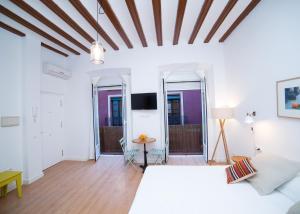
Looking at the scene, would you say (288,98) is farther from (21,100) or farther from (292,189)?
(21,100)

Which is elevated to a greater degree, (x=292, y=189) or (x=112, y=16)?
(x=112, y=16)

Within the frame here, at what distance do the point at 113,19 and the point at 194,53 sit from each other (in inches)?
87.2

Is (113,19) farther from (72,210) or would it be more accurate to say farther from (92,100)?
(72,210)

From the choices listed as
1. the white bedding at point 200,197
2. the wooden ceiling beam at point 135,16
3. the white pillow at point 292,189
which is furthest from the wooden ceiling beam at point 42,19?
the white pillow at point 292,189

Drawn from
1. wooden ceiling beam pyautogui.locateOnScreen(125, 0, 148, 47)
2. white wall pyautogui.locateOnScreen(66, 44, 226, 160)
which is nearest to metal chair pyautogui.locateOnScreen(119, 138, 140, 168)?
white wall pyautogui.locateOnScreen(66, 44, 226, 160)

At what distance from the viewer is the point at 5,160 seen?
279cm

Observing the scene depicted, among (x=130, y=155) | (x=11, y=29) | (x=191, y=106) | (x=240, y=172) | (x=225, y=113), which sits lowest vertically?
(x=130, y=155)

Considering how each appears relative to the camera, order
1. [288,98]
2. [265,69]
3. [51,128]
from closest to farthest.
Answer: [288,98] → [265,69] → [51,128]

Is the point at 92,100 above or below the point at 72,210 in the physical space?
above

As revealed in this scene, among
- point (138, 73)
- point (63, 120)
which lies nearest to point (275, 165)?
point (138, 73)

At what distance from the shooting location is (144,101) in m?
3.94

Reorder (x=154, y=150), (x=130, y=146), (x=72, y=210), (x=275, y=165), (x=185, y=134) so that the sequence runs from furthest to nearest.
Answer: (x=185, y=134), (x=130, y=146), (x=154, y=150), (x=72, y=210), (x=275, y=165)

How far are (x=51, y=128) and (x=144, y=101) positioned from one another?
2.63 metres

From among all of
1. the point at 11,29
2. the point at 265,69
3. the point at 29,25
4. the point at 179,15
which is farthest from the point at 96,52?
the point at 265,69
